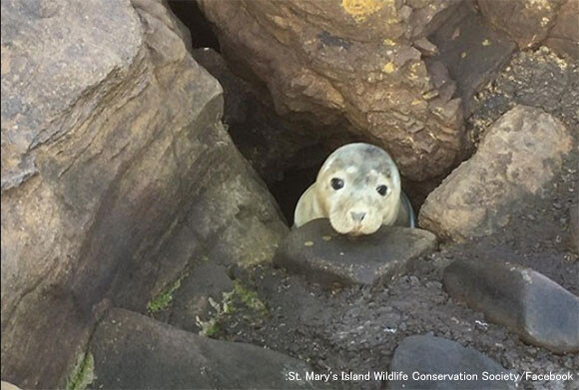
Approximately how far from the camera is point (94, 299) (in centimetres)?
276

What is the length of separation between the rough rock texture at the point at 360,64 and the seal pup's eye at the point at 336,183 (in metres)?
0.55

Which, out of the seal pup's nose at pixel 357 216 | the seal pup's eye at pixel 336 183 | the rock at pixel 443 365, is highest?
the seal pup's nose at pixel 357 216

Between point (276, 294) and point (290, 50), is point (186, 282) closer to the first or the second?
point (276, 294)

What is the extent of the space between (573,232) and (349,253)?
0.83 m

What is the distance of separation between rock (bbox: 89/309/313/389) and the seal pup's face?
2.24ft

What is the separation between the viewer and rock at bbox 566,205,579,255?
11.0ft

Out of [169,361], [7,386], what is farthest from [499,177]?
[7,386]

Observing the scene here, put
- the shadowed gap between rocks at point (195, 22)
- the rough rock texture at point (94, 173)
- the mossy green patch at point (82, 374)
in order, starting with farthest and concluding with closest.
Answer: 1. the shadowed gap between rocks at point (195, 22)
2. the mossy green patch at point (82, 374)
3. the rough rock texture at point (94, 173)

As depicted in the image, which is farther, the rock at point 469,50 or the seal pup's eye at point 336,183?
the rock at point 469,50

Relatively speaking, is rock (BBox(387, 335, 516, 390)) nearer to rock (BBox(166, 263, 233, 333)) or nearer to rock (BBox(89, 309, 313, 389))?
rock (BBox(89, 309, 313, 389))

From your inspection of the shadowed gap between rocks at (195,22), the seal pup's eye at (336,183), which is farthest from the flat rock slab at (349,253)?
the shadowed gap between rocks at (195,22)

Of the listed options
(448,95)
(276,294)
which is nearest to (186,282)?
(276,294)

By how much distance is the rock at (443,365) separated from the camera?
2773mm

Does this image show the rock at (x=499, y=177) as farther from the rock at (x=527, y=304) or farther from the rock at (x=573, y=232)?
the rock at (x=527, y=304)
